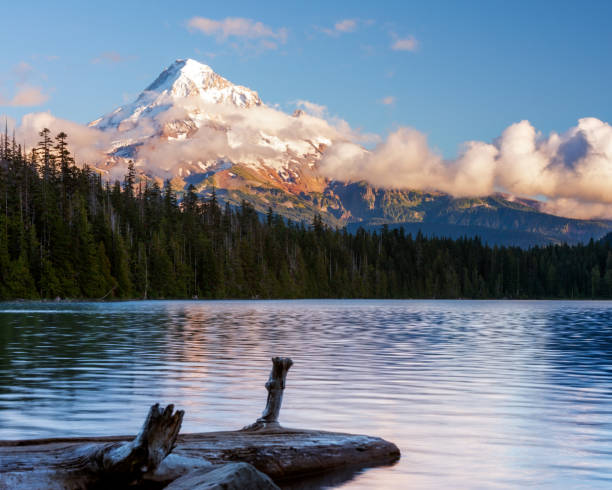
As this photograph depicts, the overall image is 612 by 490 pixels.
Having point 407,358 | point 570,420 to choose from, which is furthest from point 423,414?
point 407,358

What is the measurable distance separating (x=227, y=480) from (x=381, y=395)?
48.5ft

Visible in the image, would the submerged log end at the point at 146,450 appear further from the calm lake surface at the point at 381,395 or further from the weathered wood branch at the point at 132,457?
the calm lake surface at the point at 381,395

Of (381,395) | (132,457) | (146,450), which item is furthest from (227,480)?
(381,395)

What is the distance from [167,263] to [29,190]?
36.2m

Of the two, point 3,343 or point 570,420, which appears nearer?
point 570,420

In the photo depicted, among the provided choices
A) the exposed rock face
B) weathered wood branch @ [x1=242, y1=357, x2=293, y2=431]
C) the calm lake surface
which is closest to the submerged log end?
the exposed rock face

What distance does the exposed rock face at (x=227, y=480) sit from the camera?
10.6 meters

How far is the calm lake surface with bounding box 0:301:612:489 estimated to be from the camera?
1537 centimetres

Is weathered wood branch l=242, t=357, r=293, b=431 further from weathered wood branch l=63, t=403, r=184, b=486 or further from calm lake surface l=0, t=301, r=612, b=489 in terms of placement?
weathered wood branch l=63, t=403, r=184, b=486

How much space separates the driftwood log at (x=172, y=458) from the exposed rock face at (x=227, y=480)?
0.5 inches

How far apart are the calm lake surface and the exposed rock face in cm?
291

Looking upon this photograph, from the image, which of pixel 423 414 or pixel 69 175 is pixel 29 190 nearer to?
pixel 69 175

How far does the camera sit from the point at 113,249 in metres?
160

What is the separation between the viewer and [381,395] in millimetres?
24891
